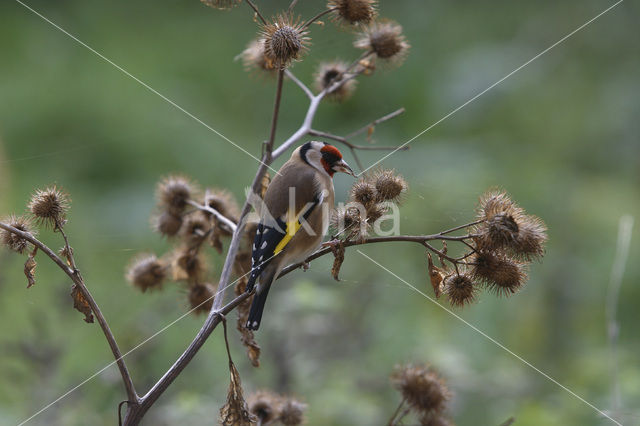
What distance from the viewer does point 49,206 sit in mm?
1449

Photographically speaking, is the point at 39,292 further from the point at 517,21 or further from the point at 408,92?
the point at 517,21

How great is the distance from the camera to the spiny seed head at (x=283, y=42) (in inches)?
61.2

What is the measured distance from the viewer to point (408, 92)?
585 centimetres

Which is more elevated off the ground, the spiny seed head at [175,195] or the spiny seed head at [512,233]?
the spiny seed head at [175,195]

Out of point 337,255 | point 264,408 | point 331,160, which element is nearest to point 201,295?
point 264,408

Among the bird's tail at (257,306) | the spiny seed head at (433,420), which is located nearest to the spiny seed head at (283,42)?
the bird's tail at (257,306)

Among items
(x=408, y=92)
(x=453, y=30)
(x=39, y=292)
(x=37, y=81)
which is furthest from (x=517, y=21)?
(x=39, y=292)

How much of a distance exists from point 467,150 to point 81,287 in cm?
393

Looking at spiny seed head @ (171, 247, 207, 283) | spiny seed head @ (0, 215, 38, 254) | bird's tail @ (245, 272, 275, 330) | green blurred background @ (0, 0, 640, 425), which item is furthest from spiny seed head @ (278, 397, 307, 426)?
spiny seed head @ (0, 215, 38, 254)

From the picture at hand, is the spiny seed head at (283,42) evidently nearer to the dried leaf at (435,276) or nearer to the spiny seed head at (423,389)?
the dried leaf at (435,276)

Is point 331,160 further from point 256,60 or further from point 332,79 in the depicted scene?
point 256,60

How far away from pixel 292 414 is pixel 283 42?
0.90 meters

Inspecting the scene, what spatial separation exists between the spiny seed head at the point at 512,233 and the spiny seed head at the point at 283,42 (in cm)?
57

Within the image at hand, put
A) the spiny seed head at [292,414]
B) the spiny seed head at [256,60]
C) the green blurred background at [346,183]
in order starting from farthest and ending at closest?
the green blurred background at [346,183] → the spiny seed head at [256,60] → the spiny seed head at [292,414]
